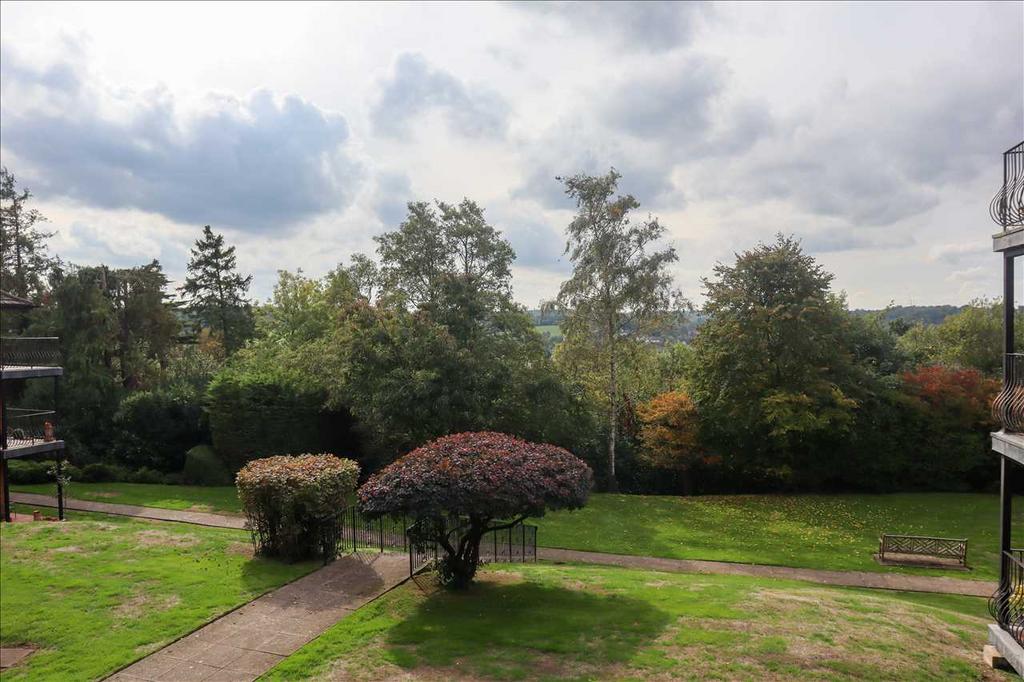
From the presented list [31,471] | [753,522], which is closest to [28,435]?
[31,471]

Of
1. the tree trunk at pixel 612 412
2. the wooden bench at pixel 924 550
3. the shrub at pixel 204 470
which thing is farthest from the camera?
the tree trunk at pixel 612 412

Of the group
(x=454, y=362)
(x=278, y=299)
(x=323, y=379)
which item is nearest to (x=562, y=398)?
(x=454, y=362)

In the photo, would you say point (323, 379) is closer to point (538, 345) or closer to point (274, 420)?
point (274, 420)

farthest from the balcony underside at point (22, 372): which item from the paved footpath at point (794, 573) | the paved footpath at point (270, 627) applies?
the paved footpath at point (270, 627)

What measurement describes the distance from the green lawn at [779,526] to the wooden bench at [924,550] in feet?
1.50

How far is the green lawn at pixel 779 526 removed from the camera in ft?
58.4

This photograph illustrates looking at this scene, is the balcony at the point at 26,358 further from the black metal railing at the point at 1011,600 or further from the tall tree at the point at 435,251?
the black metal railing at the point at 1011,600

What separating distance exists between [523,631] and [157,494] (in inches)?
706

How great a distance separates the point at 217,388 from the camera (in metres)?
24.9

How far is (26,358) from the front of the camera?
19.5m

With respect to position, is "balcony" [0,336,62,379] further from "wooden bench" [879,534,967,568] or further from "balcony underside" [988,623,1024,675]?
"wooden bench" [879,534,967,568]

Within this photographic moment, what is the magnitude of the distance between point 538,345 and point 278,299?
19.3 meters

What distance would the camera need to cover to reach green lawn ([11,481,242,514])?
827 inches

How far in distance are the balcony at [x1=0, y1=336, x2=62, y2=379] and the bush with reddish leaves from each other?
13638 millimetres
